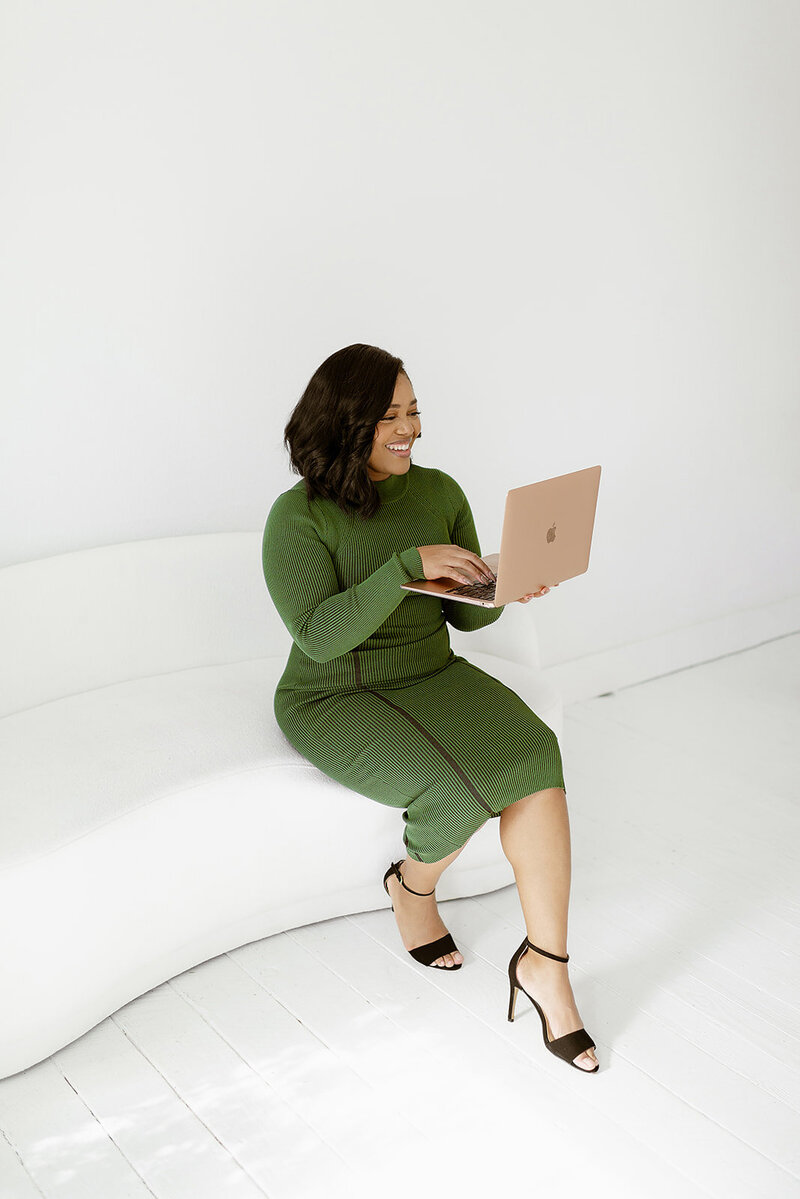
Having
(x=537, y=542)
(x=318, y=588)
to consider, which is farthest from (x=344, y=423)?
(x=537, y=542)

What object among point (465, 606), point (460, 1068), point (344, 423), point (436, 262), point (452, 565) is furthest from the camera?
point (436, 262)

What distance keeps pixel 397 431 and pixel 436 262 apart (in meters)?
1.06

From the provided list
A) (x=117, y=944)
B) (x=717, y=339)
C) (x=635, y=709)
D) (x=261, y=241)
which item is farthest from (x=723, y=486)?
(x=117, y=944)

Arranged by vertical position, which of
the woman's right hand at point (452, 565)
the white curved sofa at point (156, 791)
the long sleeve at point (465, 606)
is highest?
the woman's right hand at point (452, 565)

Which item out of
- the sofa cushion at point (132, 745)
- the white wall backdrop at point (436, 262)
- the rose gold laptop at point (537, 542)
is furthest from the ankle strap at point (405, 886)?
the white wall backdrop at point (436, 262)

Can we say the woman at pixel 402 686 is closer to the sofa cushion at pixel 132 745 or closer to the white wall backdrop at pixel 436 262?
the sofa cushion at pixel 132 745

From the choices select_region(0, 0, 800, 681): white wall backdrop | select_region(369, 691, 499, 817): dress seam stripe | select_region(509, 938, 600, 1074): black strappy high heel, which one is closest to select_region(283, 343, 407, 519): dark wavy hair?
select_region(369, 691, 499, 817): dress seam stripe

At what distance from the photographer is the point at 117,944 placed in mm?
1954

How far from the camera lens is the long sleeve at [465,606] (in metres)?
2.37

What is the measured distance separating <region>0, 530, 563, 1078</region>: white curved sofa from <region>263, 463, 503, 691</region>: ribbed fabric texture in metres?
0.23

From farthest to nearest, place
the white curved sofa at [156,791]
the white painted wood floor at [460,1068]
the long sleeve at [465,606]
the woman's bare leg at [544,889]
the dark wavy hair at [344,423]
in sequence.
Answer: the long sleeve at [465,606], the dark wavy hair at [344,423], the woman's bare leg at [544,889], the white curved sofa at [156,791], the white painted wood floor at [460,1068]

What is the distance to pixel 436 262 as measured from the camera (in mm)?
3053

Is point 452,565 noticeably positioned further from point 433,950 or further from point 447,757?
point 433,950

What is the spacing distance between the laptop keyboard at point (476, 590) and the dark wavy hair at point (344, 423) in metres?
0.27
